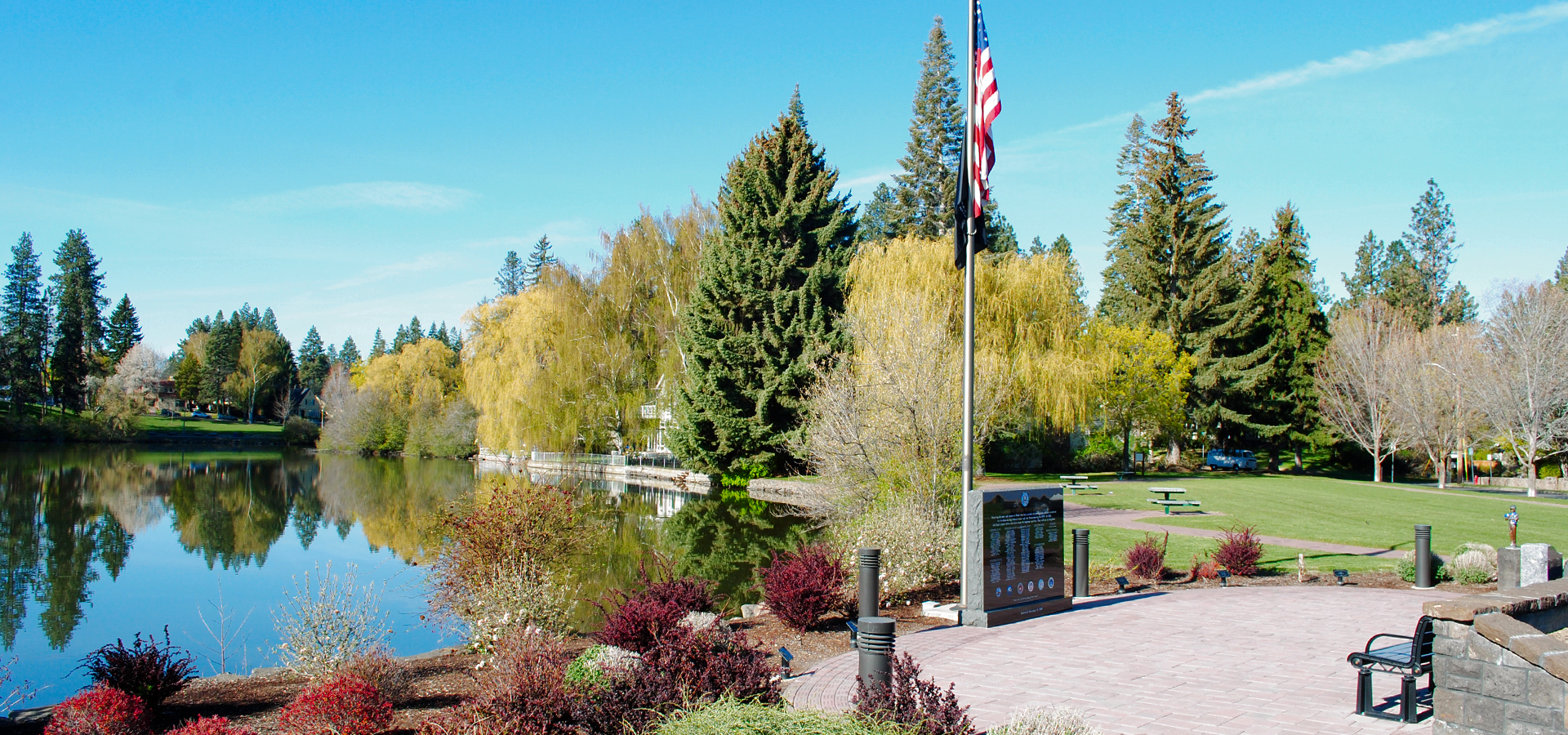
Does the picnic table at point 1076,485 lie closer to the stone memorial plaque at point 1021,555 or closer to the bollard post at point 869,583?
the stone memorial plaque at point 1021,555

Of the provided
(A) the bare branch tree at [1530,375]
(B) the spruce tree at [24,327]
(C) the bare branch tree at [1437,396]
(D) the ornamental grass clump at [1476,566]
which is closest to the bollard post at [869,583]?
(D) the ornamental grass clump at [1476,566]

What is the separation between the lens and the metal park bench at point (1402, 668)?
21.3ft

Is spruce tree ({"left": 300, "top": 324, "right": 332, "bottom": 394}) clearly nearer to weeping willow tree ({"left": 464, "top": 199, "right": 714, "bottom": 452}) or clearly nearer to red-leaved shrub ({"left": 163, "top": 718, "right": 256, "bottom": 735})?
weeping willow tree ({"left": 464, "top": 199, "right": 714, "bottom": 452})

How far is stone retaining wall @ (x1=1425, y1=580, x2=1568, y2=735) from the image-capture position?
5020 millimetres

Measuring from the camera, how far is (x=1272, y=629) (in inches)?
388

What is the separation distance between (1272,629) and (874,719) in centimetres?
691

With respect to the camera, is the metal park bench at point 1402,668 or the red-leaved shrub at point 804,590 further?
the red-leaved shrub at point 804,590

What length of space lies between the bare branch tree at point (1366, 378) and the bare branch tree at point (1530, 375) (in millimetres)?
4583

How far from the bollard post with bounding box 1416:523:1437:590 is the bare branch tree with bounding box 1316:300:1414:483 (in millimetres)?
36214

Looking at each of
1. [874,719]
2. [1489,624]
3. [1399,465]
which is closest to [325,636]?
[874,719]

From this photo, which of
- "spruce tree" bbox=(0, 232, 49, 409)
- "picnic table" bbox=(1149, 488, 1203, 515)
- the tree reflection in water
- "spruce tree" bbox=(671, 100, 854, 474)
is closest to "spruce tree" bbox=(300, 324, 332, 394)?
"spruce tree" bbox=(0, 232, 49, 409)

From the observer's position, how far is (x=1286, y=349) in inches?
2032

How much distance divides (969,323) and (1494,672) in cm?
635

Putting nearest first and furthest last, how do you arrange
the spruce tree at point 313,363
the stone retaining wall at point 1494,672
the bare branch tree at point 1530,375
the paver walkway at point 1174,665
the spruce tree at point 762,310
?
the stone retaining wall at point 1494,672, the paver walkway at point 1174,665, the spruce tree at point 762,310, the bare branch tree at point 1530,375, the spruce tree at point 313,363
